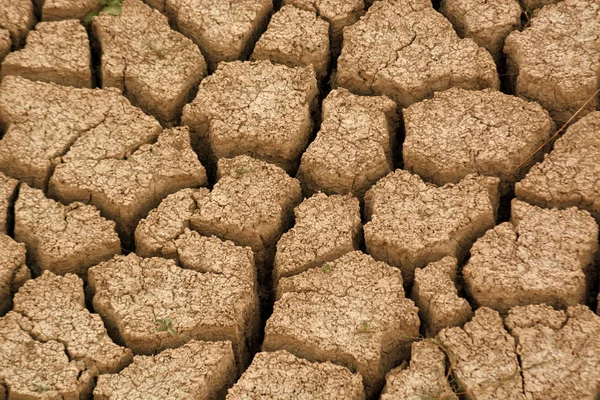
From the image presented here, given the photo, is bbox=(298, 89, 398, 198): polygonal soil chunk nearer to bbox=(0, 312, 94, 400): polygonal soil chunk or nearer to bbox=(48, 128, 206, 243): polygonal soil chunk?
bbox=(48, 128, 206, 243): polygonal soil chunk

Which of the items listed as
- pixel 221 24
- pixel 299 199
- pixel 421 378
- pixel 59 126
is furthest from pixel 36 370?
A: pixel 221 24

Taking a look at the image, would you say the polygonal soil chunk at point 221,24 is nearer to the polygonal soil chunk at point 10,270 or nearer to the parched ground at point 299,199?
the parched ground at point 299,199

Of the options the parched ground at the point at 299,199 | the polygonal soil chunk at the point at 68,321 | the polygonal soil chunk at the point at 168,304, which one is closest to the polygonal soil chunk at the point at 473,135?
the parched ground at the point at 299,199

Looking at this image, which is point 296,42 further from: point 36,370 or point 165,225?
point 36,370

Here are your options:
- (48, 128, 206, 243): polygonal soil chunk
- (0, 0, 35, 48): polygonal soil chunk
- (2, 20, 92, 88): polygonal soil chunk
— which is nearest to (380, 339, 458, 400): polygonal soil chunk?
(48, 128, 206, 243): polygonal soil chunk

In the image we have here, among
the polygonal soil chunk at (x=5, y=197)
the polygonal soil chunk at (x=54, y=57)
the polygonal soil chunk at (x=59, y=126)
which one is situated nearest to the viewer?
the polygonal soil chunk at (x=5, y=197)

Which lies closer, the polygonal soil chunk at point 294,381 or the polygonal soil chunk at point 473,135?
the polygonal soil chunk at point 294,381
